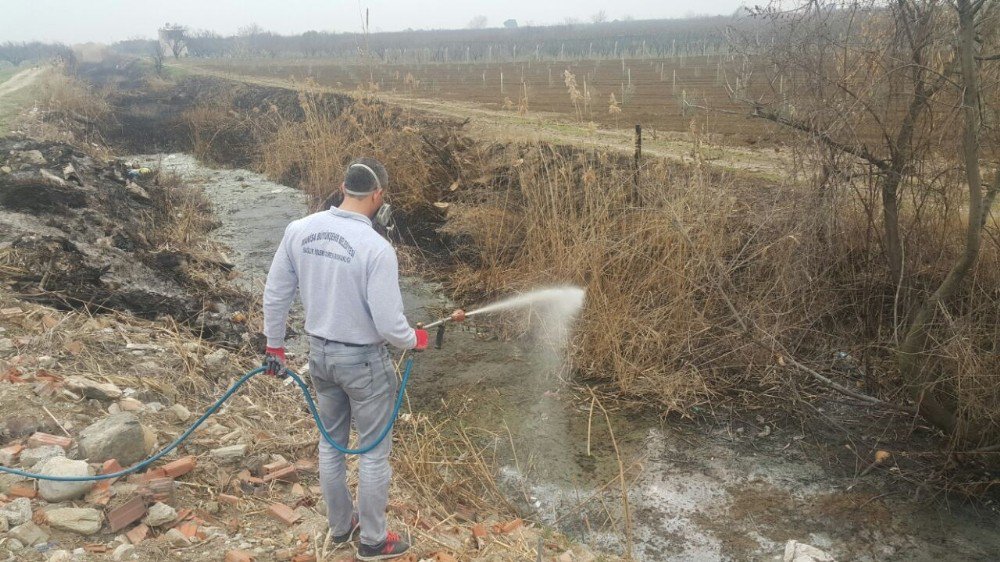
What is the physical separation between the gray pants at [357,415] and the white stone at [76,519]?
3.74ft

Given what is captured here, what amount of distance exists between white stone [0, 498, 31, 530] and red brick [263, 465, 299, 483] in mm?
1210

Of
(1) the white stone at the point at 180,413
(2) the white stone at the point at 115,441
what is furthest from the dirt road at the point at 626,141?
(2) the white stone at the point at 115,441

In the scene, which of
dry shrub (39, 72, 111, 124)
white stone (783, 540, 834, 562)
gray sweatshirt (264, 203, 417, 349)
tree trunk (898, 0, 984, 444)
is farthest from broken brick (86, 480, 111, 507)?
dry shrub (39, 72, 111, 124)

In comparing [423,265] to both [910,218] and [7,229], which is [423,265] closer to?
[7,229]

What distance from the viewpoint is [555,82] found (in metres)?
30.8

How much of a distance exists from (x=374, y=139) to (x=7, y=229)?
5.59 metres

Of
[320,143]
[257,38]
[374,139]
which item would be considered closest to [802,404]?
[374,139]

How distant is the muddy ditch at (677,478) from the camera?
4473 mm

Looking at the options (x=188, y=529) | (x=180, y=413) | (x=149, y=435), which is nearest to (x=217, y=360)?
(x=180, y=413)

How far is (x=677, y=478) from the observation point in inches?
203

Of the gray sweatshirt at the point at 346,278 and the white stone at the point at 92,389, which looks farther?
the white stone at the point at 92,389

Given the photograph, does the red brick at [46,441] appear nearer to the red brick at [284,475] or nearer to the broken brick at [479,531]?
the red brick at [284,475]

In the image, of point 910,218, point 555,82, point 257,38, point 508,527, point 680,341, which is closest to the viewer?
point 508,527

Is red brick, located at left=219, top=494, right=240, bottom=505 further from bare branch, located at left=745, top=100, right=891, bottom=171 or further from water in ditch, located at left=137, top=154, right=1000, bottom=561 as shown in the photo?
bare branch, located at left=745, top=100, right=891, bottom=171
